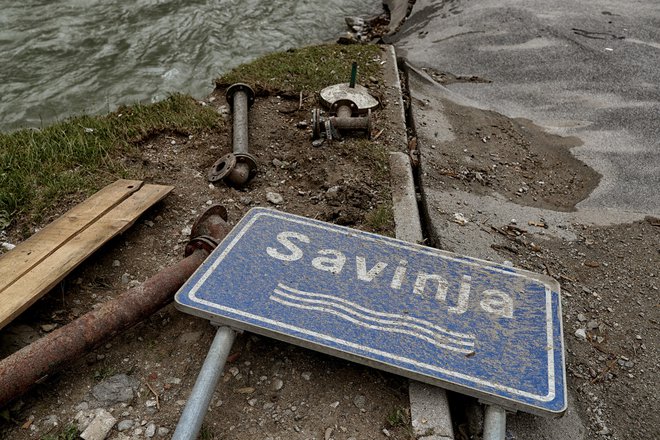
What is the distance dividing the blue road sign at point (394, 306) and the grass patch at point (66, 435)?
2.33ft

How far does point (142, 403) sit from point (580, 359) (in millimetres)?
2352

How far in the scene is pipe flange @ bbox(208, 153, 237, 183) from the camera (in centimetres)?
395

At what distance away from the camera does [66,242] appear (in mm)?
3092

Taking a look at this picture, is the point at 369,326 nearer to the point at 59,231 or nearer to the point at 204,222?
the point at 204,222

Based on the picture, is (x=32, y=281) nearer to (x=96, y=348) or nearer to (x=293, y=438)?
(x=96, y=348)

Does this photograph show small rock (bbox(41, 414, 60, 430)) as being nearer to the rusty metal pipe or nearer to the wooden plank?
the rusty metal pipe

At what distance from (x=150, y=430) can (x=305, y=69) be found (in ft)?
15.1

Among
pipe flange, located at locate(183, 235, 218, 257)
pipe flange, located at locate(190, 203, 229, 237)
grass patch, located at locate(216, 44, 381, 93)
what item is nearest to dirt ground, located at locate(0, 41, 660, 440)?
pipe flange, located at locate(190, 203, 229, 237)

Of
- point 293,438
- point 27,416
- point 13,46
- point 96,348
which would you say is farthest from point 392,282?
point 13,46

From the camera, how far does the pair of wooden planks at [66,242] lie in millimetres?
2680

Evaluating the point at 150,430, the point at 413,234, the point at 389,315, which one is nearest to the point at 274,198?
the point at 413,234

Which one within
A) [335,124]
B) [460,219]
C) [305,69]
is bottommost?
[460,219]

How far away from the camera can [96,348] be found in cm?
256

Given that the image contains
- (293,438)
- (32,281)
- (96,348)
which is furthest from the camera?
(32,281)
